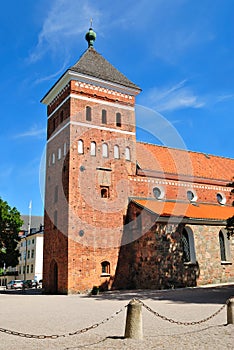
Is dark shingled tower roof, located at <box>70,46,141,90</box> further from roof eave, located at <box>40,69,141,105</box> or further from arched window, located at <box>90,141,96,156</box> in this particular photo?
arched window, located at <box>90,141,96,156</box>

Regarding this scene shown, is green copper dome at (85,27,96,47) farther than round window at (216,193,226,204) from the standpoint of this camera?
No

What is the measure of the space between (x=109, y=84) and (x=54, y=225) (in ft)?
37.6

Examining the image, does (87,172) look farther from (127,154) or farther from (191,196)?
(191,196)

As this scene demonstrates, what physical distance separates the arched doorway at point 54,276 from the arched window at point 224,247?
38.5 feet

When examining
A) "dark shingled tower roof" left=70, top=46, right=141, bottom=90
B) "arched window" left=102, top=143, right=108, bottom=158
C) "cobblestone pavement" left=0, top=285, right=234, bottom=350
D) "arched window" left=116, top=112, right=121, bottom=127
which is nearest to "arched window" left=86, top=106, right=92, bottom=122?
"arched window" left=102, top=143, right=108, bottom=158

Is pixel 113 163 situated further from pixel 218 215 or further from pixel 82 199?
pixel 218 215

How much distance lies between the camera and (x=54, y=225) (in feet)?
80.6

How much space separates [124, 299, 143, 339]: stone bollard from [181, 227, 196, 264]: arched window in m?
15.9

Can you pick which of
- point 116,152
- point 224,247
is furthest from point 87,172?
point 224,247

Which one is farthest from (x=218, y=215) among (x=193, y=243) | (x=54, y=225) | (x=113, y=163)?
(x=54, y=225)

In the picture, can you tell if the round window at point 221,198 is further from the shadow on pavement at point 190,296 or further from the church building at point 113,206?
the shadow on pavement at point 190,296

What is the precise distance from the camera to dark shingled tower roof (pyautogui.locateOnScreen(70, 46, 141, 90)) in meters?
25.7

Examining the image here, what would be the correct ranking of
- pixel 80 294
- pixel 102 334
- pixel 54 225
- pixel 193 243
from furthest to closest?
pixel 54 225 < pixel 193 243 < pixel 80 294 < pixel 102 334

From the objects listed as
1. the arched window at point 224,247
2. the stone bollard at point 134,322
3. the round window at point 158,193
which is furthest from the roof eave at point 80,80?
the stone bollard at point 134,322
